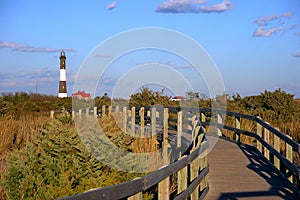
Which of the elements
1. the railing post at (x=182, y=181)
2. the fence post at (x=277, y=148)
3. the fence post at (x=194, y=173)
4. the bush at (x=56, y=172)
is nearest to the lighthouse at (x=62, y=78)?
the fence post at (x=277, y=148)

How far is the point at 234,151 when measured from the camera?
49.2 ft

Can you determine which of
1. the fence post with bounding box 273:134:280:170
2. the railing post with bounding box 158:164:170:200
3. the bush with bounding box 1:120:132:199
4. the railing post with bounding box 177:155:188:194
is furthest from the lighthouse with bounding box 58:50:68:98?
the railing post with bounding box 158:164:170:200

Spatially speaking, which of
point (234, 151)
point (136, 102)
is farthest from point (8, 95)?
point (234, 151)

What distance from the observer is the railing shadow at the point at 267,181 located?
9.06 m

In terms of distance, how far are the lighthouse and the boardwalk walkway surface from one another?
43.7 m

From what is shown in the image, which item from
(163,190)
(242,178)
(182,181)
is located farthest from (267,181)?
(163,190)

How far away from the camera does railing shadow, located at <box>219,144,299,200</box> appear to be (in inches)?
357

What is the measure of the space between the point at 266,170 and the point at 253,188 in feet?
7.12

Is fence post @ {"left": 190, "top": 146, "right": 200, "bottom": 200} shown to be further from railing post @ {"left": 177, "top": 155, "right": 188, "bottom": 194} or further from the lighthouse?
the lighthouse

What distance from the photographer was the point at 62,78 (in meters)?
57.8

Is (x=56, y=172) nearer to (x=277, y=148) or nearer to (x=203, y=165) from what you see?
(x=203, y=165)

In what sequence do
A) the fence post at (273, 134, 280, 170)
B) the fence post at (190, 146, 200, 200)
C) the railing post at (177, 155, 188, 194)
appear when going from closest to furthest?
the railing post at (177, 155, 188, 194) < the fence post at (190, 146, 200, 200) < the fence post at (273, 134, 280, 170)

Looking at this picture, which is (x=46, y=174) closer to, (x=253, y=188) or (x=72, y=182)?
(x=72, y=182)

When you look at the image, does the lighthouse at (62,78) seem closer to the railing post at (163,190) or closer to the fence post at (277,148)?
the fence post at (277,148)
